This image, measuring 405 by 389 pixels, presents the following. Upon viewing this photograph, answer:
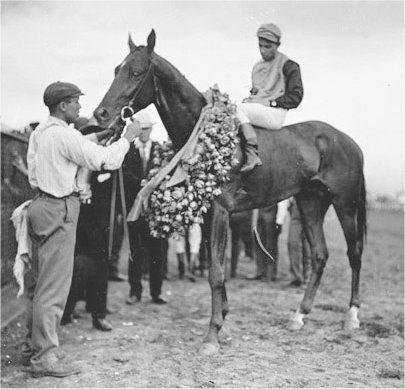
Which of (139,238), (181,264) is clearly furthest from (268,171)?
(181,264)

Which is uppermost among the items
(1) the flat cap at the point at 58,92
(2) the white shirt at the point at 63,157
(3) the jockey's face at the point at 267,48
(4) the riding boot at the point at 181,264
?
(3) the jockey's face at the point at 267,48

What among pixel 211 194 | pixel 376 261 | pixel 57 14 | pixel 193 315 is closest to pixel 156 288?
pixel 193 315

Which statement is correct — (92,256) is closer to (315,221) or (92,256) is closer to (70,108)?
(70,108)

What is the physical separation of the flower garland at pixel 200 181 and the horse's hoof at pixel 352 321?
226 centimetres

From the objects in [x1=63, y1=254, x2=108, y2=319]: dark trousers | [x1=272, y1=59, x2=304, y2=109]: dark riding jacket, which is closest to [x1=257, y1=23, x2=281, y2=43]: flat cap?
[x1=272, y1=59, x2=304, y2=109]: dark riding jacket

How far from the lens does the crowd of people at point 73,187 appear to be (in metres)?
4.31

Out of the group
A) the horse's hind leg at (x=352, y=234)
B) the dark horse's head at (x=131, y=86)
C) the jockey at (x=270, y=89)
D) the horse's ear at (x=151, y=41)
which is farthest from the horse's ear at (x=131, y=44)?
the horse's hind leg at (x=352, y=234)

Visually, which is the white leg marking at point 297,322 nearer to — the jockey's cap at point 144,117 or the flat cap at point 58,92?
the jockey's cap at point 144,117

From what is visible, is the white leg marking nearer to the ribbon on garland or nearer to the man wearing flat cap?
the ribbon on garland

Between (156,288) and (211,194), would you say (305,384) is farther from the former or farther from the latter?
(156,288)

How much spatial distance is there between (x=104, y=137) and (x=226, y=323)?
2.69 m

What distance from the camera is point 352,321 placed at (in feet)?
19.9

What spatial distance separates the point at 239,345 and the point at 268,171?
1846 millimetres

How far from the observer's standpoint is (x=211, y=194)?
512cm
